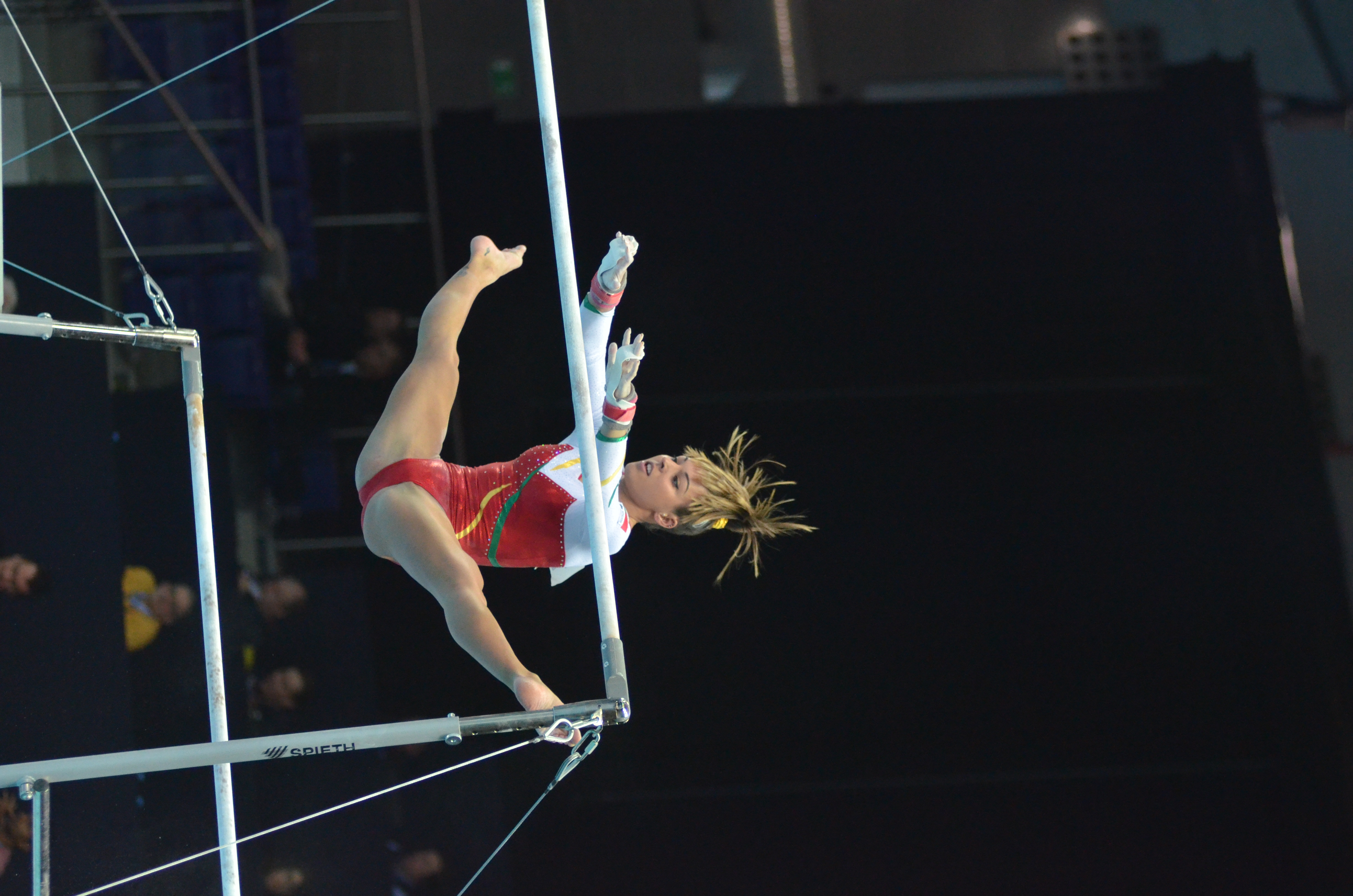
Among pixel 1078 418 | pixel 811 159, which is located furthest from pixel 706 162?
pixel 1078 418

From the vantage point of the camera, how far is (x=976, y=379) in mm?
5172

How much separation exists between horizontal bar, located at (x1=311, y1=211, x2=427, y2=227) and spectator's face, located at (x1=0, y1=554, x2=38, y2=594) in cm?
178

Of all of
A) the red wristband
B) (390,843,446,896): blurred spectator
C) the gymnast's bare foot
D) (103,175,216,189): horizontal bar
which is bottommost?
(390,843,446,896): blurred spectator

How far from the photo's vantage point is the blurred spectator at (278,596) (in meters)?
4.29

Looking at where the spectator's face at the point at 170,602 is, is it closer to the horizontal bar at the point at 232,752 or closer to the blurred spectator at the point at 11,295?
the blurred spectator at the point at 11,295

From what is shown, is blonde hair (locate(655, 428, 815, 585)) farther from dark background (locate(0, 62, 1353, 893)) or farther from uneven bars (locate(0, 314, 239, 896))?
dark background (locate(0, 62, 1353, 893))

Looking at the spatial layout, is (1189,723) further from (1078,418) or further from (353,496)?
(353,496)

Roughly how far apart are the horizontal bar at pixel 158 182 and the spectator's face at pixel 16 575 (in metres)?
1.53

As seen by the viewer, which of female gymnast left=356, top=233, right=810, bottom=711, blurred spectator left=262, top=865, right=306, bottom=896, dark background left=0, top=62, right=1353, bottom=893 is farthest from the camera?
dark background left=0, top=62, right=1353, bottom=893

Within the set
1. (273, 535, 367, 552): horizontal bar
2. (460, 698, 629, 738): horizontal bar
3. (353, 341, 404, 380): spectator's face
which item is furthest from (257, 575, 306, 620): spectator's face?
(460, 698, 629, 738): horizontal bar

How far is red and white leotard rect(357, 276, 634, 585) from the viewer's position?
8.43 ft

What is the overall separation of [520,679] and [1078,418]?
3.82 m

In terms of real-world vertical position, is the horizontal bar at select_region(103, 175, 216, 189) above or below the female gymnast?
above

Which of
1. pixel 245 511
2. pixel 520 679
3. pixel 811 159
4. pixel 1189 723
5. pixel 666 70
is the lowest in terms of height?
pixel 1189 723
